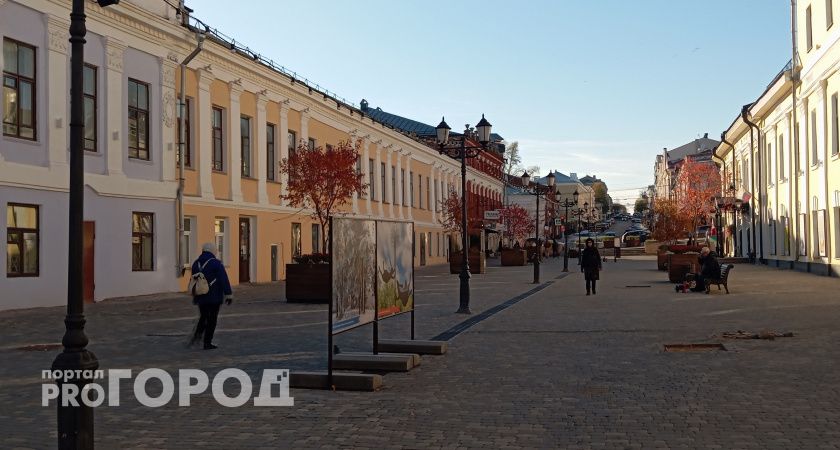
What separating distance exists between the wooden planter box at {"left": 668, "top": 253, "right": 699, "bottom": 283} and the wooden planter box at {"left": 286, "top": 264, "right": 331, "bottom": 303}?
13469mm

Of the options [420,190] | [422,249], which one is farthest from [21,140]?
[420,190]

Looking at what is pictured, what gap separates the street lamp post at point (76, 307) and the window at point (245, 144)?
26.8 metres

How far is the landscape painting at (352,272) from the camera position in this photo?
922 cm

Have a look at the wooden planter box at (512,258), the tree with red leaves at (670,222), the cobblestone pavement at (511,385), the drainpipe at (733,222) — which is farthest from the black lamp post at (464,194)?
the tree with red leaves at (670,222)

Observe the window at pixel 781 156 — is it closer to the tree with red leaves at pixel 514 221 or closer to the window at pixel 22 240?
the tree with red leaves at pixel 514 221

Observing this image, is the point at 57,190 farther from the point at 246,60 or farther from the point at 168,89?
the point at 246,60

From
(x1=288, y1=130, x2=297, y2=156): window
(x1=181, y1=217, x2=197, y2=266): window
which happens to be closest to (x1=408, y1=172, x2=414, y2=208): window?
(x1=288, y1=130, x2=297, y2=156): window

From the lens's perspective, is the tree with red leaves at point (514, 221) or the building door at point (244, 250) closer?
the building door at point (244, 250)

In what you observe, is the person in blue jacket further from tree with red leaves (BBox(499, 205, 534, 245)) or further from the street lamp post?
tree with red leaves (BBox(499, 205, 534, 245))

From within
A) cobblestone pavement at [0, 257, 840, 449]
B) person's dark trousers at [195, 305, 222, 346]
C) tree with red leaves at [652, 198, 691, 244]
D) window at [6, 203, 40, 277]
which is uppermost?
tree with red leaves at [652, 198, 691, 244]

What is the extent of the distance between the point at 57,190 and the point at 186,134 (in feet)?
24.0

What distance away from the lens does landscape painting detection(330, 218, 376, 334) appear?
9.22m

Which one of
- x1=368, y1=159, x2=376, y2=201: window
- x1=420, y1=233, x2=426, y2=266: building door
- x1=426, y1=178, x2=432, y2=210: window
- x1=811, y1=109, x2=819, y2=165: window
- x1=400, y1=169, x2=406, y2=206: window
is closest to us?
x1=811, y1=109, x2=819, y2=165: window

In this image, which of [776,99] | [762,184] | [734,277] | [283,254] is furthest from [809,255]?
[283,254]
